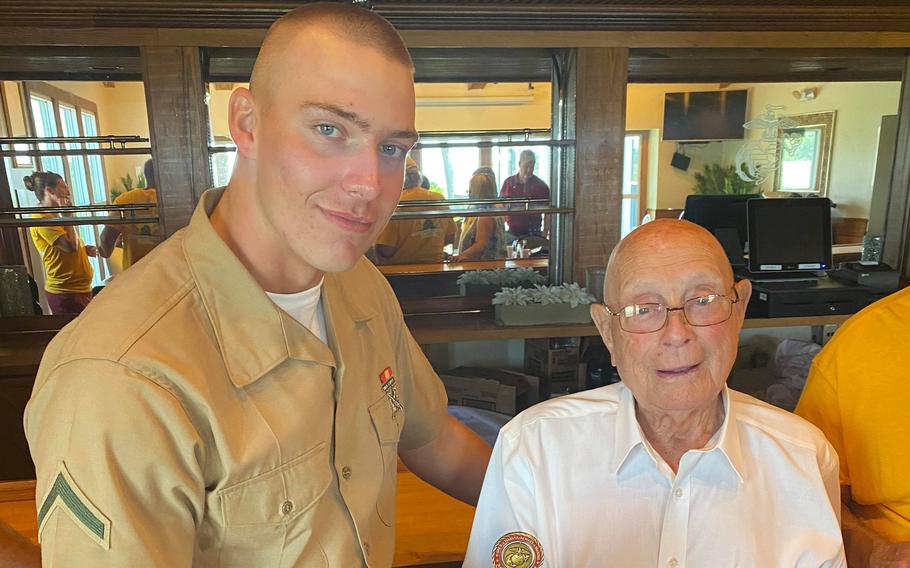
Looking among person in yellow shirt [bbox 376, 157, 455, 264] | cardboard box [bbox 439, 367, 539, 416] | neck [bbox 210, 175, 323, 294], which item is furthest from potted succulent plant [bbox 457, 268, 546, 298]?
neck [bbox 210, 175, 323, 294]

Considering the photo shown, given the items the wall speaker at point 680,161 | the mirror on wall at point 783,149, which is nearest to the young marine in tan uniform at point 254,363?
the mirror on wall at point 783,149

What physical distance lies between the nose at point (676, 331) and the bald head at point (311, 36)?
67 centimetres

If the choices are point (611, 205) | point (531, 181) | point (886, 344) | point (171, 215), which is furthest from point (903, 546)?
point (171, 215)

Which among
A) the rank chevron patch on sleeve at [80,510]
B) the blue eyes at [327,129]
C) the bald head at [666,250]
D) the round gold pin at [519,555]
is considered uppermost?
the blue eyes at [327,129]

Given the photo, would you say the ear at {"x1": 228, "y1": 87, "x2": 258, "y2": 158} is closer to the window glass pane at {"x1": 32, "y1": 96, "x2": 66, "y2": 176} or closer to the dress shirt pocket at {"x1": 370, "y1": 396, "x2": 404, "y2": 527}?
the dress shirt pocket at {"x1": 370, "y1": 396, "x2": 404, "y2": 527}

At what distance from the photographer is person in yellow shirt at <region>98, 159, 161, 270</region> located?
2773 millimetres

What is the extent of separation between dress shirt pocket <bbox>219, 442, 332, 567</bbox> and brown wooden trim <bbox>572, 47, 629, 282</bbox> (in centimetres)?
223

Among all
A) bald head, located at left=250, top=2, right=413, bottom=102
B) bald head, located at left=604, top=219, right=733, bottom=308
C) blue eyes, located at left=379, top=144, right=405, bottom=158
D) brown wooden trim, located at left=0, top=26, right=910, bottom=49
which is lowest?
bald head, located at left=604, top=219, right=733, bottom=308

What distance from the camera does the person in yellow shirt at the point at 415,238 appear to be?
120 inches

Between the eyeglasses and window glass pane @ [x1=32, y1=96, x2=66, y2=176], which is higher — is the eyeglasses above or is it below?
below

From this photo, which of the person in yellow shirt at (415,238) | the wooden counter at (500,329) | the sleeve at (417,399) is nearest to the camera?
the sleeve at (417,399)

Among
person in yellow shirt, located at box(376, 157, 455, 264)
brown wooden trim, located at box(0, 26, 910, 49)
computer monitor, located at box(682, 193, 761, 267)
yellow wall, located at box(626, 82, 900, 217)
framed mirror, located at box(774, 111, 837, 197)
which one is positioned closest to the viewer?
brown wooden trim, located at box(0, 26, 910, 49)

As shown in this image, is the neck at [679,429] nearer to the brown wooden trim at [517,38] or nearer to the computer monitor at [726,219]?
the brown wooden trim at [517,38]

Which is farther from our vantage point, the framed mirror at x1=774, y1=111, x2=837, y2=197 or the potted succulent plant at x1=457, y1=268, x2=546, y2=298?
the framed mirror at x1=774, y1=111, x2=837, y2=197
